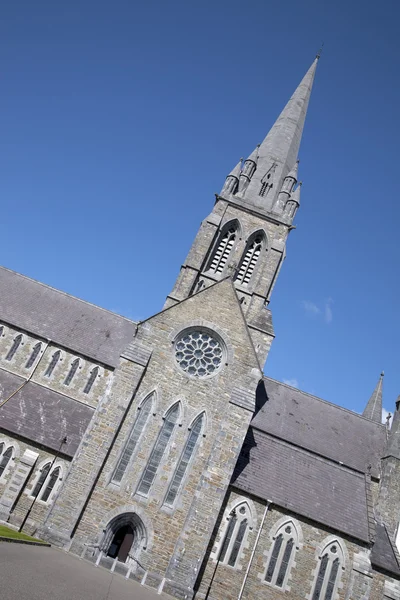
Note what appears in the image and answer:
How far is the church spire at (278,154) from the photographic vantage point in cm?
3297

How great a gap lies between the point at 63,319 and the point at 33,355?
3.22 metres

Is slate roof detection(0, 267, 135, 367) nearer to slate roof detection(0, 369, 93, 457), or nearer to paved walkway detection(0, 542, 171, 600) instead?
slate roof detection(0, 369, 93, 457)

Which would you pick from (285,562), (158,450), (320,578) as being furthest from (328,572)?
(158,450)

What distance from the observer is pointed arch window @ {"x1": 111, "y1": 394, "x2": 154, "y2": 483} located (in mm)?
19250

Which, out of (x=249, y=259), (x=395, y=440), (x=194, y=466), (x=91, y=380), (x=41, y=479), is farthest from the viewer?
(x=249, y=259)

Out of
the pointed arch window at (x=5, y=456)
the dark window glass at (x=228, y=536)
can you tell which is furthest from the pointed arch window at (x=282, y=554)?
the pointed arch window at (x=5, y=456)

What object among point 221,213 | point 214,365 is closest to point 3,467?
point 214,365

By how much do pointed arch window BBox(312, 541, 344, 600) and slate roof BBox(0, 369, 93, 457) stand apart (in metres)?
12.3

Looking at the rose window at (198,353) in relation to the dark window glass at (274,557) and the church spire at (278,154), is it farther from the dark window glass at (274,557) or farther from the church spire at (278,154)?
the church spire at (278,154)

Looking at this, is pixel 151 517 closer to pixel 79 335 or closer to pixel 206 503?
pixel 206 503

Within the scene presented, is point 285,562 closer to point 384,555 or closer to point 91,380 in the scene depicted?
point 384,555

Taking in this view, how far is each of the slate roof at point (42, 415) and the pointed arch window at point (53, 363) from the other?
93 centimetres

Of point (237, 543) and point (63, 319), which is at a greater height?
point (63, 319)

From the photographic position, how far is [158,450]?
19875mm
